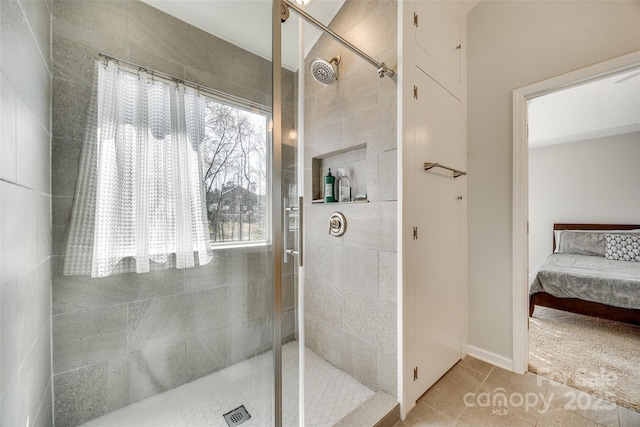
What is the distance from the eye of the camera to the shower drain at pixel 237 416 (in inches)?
46.4

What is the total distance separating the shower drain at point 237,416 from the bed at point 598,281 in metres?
3.36

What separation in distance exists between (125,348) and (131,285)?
31 cm

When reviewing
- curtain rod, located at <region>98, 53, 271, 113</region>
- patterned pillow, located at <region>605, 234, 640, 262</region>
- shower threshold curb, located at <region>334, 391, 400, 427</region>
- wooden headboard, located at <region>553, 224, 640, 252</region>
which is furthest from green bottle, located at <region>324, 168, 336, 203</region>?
wooden headboard, located at <region>553, 224, 640, 252</region>

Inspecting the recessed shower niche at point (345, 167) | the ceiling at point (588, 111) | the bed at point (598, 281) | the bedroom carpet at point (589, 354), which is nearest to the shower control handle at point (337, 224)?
the recessed shower niche at point (345, 167)

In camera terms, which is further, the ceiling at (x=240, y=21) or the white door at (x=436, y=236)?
the white door at (x=436, y=236)

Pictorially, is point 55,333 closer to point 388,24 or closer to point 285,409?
point 285,409

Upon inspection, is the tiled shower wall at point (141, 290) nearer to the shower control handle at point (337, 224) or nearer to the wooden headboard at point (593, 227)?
the shower control handle at point (337, 224)

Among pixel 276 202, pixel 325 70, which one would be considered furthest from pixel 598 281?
pixel 276 202

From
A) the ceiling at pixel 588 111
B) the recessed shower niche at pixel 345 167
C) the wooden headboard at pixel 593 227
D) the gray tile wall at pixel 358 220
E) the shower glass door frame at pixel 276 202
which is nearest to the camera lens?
the shower glass door frame at pixel 276 202

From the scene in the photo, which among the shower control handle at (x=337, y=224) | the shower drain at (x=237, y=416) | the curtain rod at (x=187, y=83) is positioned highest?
the curtain rod at (x=187, y=83)

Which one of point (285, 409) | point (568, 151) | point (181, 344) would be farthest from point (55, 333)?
point (568, 151)

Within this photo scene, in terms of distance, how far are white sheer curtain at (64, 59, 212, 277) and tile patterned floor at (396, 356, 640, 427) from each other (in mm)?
1632

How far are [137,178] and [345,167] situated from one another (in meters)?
1.30

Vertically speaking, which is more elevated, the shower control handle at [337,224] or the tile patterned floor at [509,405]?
the shower control handle at [337,224]
